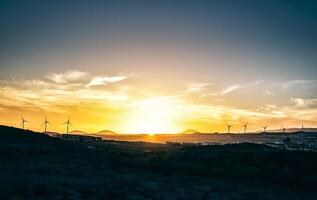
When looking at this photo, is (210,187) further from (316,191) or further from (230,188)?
(316,191)

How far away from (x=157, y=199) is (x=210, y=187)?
1234 centimetres

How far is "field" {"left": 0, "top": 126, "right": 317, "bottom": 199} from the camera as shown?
45.0 metres

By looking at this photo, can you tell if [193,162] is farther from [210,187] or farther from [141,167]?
[210,187]

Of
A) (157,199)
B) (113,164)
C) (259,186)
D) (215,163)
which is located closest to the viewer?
(157,199)

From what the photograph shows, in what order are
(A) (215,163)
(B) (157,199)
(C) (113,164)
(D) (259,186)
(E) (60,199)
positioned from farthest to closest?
(C) (113,164) → (A) (215,163) → (D) (259,186) → (B) (157,199) → (E) (60,199)

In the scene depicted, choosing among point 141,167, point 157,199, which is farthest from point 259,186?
point 141,167

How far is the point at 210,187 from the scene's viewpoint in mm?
53281

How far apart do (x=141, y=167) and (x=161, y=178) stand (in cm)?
1437

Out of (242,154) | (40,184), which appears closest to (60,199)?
(40,184)

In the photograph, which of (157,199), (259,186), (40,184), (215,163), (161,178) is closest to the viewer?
(157,199)

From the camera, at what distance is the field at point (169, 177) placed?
4495 centimetres

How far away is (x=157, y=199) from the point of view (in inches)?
1704

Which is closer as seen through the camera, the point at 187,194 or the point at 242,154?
the point at 187,194

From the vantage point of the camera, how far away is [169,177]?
205ft
